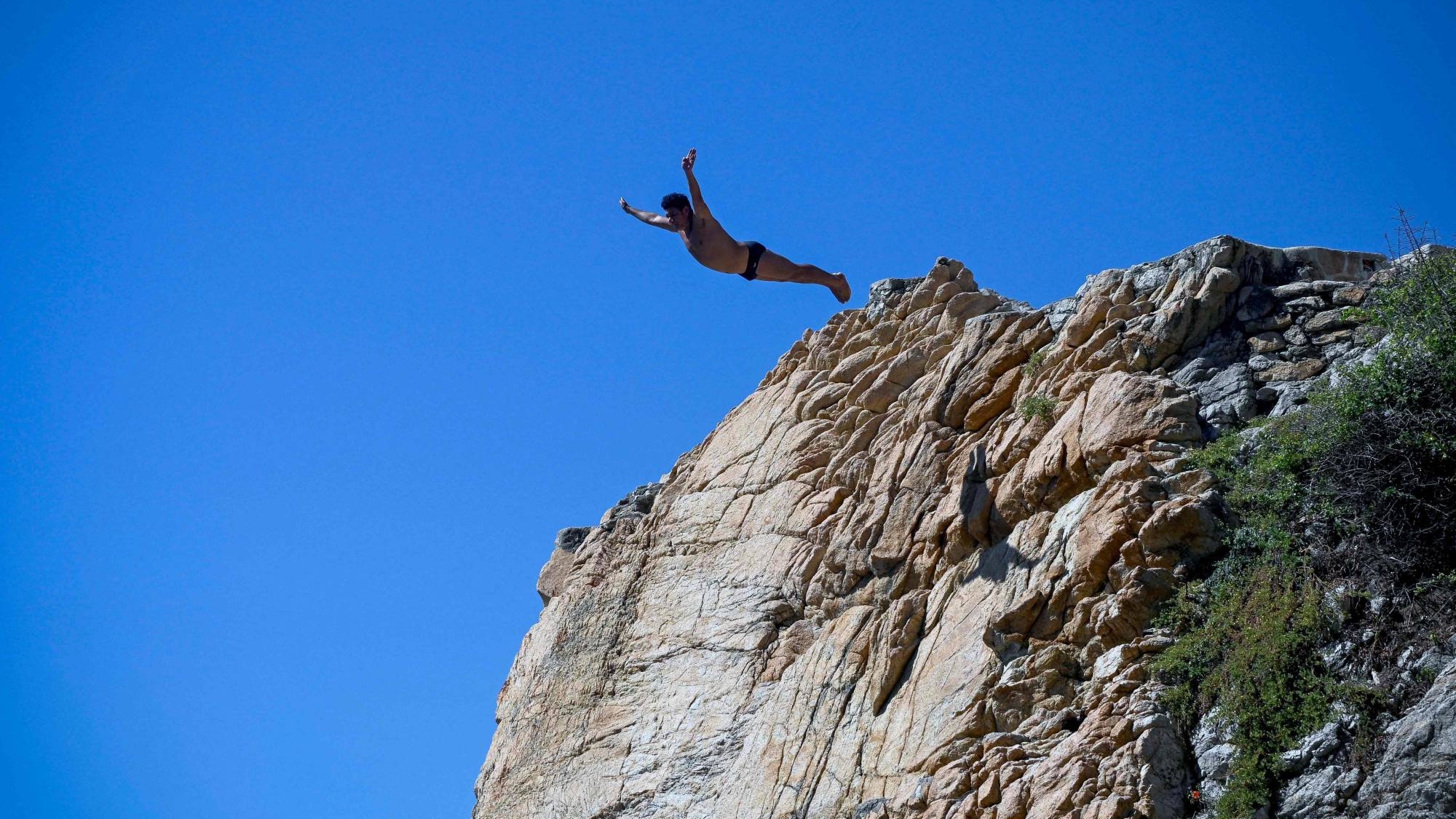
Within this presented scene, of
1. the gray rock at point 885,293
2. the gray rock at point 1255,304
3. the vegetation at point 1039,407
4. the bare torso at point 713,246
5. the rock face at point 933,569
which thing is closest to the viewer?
the rock face at point 933,569

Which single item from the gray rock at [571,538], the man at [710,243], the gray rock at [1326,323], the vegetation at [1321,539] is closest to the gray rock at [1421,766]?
the vegetation at [1321,539]

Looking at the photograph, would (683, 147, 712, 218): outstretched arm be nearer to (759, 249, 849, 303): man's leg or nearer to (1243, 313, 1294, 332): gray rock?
(759, 249, 849, 303): man's leg

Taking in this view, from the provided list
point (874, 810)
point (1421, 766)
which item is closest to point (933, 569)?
point (874, 810)

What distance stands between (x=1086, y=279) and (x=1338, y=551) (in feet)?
24.5

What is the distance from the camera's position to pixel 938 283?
2569 centimetres

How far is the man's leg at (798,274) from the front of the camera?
22.8 meters

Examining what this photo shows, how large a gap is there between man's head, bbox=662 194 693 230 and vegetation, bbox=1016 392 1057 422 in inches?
229

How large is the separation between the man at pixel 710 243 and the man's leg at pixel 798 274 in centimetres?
1

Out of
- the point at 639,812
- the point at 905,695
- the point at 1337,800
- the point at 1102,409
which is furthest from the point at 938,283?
the point at 1337,800

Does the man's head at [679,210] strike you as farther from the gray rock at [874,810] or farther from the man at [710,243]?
the gray rock at [874,810]

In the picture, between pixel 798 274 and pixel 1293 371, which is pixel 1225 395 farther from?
pixel 798 274

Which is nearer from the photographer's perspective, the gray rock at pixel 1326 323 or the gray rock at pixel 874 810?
the gray rock at pixel 874 810

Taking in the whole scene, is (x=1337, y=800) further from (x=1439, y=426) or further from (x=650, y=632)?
(x=650, y=632)

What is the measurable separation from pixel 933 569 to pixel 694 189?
6.63 metres
